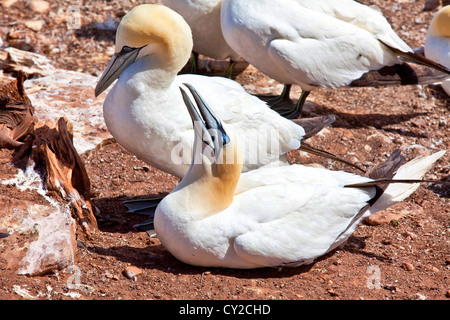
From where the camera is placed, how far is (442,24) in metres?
7.38

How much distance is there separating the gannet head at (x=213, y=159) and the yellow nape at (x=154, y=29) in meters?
0.71

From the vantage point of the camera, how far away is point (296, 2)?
250 inches

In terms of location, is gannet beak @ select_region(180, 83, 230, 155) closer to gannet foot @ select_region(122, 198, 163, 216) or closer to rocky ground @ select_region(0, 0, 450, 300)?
rocky ground @ select_region(0, 0, 450, 300)

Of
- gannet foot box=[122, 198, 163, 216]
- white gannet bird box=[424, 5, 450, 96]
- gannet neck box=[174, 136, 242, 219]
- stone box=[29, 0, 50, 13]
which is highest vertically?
gannet neck box=[174, 136, 242, 219]

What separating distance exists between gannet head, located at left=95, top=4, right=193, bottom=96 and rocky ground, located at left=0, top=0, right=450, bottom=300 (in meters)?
1.07

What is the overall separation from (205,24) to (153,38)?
2303mm

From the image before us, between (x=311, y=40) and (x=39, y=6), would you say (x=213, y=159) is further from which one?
(x=39, y=6)

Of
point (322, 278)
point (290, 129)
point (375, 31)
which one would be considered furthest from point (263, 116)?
point (375, 31)

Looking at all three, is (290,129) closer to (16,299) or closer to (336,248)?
(336,248)

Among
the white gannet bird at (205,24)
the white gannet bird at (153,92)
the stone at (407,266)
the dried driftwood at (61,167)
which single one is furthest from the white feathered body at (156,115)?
the white gannet bird at (205,24)

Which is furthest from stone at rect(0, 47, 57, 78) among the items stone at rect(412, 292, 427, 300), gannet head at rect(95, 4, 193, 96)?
stone at rect(412, 292, 427, 300)

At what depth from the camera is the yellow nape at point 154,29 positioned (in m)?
4.57

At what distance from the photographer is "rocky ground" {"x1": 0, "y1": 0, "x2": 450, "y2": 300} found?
382cm

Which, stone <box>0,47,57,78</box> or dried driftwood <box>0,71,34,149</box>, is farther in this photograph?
stone <box>0,47,57,78</box>
